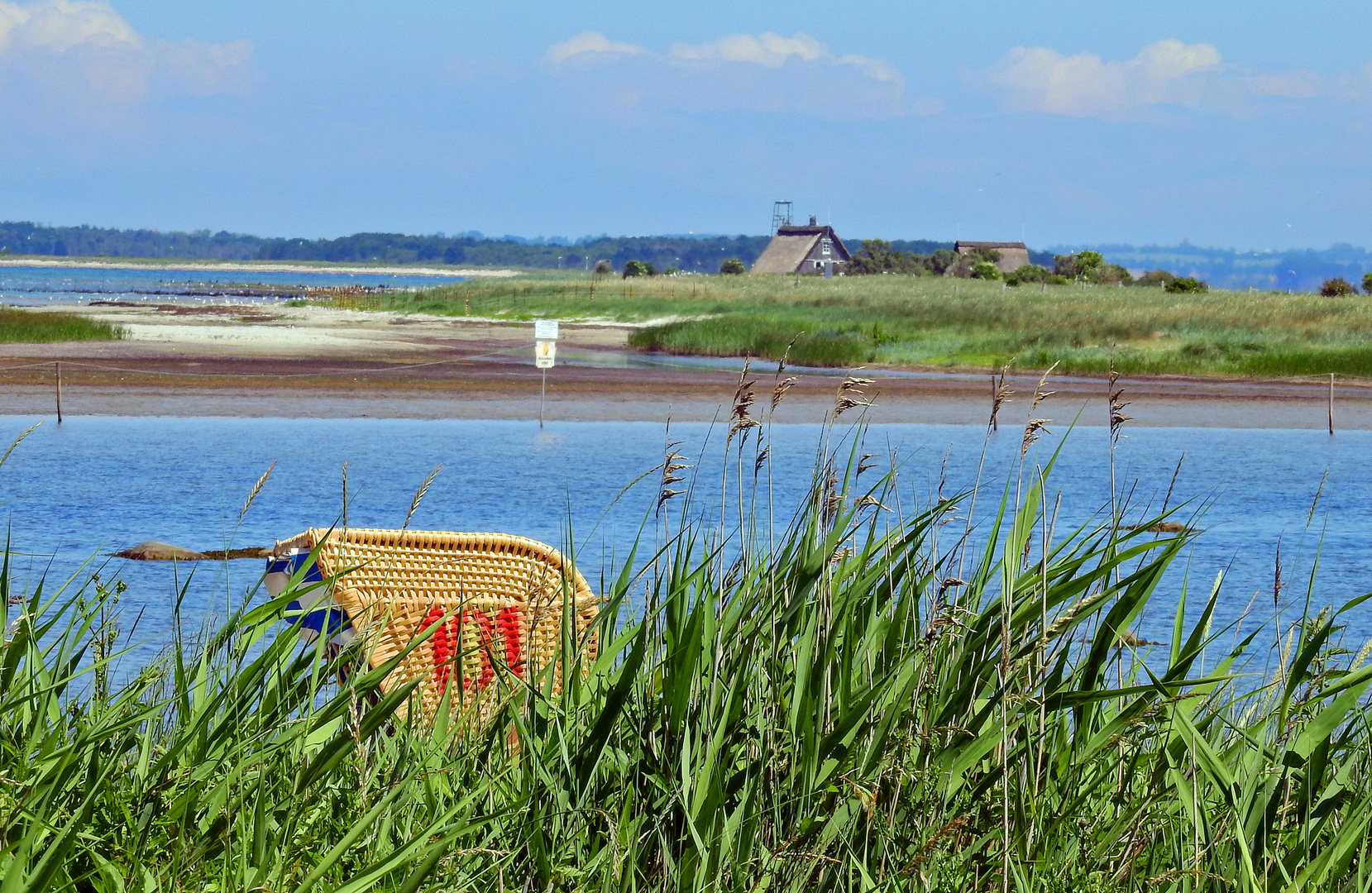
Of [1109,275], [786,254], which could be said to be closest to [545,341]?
[1109,275]

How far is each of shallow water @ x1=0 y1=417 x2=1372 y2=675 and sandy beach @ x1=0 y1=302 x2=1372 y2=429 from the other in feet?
6.38

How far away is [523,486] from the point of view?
15867 mm

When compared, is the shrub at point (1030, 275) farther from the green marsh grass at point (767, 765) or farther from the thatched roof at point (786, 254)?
the green marsh grass at point (767, 765)

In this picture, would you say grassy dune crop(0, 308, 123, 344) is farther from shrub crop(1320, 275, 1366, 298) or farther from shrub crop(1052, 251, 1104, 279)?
shrub crop(1052, 251, 1104, 279)

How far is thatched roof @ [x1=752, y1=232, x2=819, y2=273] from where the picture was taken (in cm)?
12531

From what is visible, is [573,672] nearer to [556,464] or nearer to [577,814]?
[577,814]

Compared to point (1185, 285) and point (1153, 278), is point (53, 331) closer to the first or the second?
point (1185, 285)

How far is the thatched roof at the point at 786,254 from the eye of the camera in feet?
411

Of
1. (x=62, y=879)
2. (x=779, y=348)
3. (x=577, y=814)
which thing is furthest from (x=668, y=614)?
(x=779, y=348)

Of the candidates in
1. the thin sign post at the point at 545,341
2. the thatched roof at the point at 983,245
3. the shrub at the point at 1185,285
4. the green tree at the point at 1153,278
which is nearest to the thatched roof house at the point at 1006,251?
the thatched roof at the point at 983,245

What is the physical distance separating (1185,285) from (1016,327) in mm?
39578

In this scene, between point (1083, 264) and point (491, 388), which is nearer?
point (491, 388)

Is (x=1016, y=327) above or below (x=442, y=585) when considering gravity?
below

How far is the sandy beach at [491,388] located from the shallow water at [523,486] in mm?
1944
